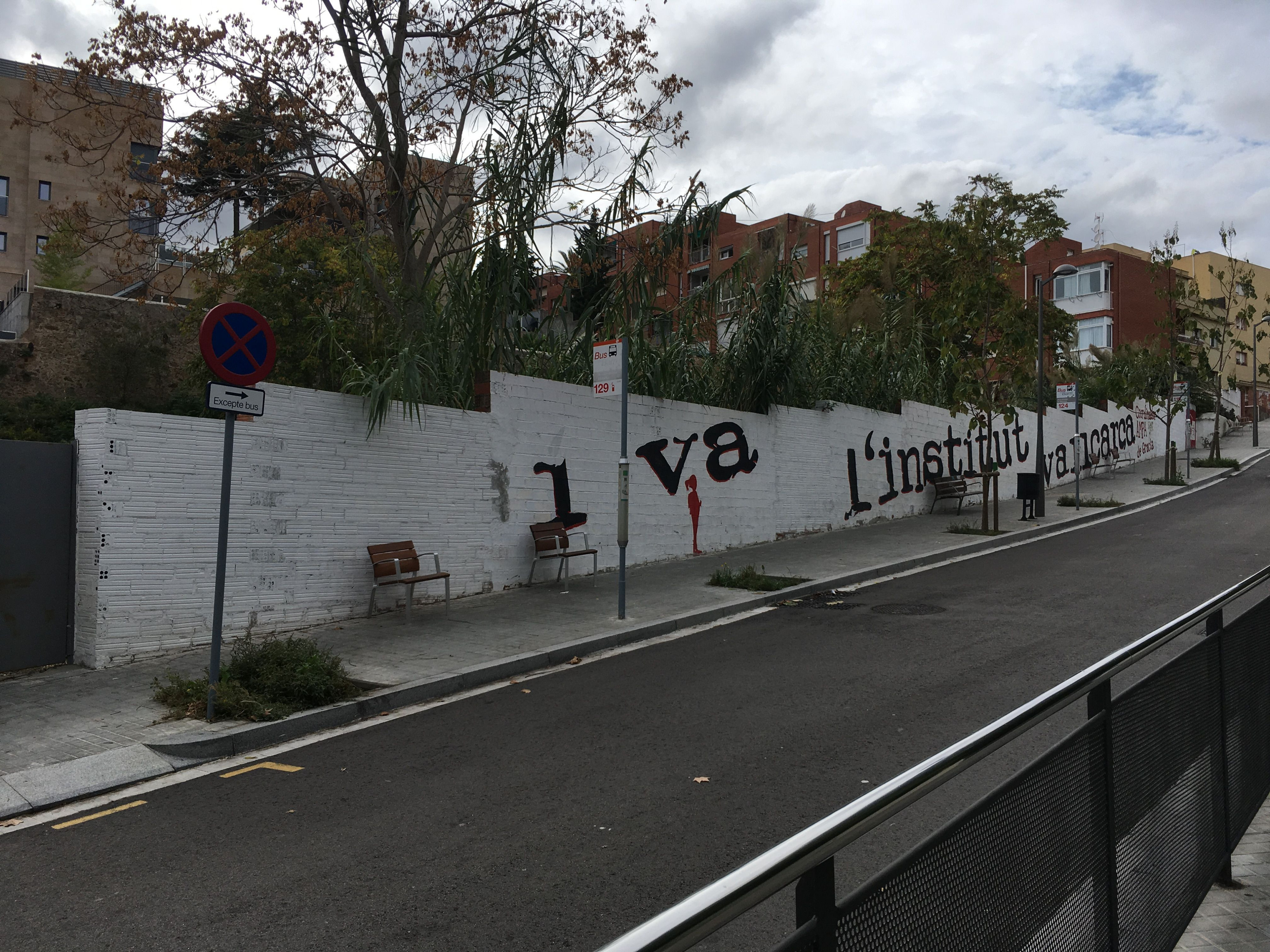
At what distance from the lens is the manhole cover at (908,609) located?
10875mm

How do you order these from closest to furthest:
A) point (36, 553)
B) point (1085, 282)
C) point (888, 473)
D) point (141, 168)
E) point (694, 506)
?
point (36, 553) → point (141, 168) → point (694, 506) → point (888, 473) → point (1085, 282)

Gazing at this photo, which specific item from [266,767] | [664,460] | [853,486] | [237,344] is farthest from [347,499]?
[853,486]

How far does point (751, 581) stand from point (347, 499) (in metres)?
5.07

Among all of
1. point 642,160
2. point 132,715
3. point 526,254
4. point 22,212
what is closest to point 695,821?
point 132,715

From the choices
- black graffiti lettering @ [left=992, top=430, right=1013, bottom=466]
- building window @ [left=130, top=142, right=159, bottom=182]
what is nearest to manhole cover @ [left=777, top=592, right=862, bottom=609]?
building window @ [left=130, top=142, right=159, bottom=182]

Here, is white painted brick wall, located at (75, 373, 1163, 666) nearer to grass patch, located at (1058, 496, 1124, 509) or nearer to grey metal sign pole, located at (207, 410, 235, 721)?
grey metal sign pole, located at (207, 410, 235, 721)

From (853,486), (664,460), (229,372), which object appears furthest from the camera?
(853,486)

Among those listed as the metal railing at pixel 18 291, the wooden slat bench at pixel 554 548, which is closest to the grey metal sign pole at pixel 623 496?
the wooden slat bench at pixel 554 548

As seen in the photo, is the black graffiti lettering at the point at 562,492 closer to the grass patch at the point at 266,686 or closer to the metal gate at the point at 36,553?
the grass patch at the point at 266,686

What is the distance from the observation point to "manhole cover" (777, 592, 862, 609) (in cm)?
1148

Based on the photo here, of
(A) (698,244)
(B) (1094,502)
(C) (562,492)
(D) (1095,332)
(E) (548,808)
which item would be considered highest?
(D) (1095,332)

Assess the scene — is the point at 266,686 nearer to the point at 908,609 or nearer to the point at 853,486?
the point at 908,609

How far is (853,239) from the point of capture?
5903cm

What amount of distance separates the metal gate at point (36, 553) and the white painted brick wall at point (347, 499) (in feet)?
0.45
